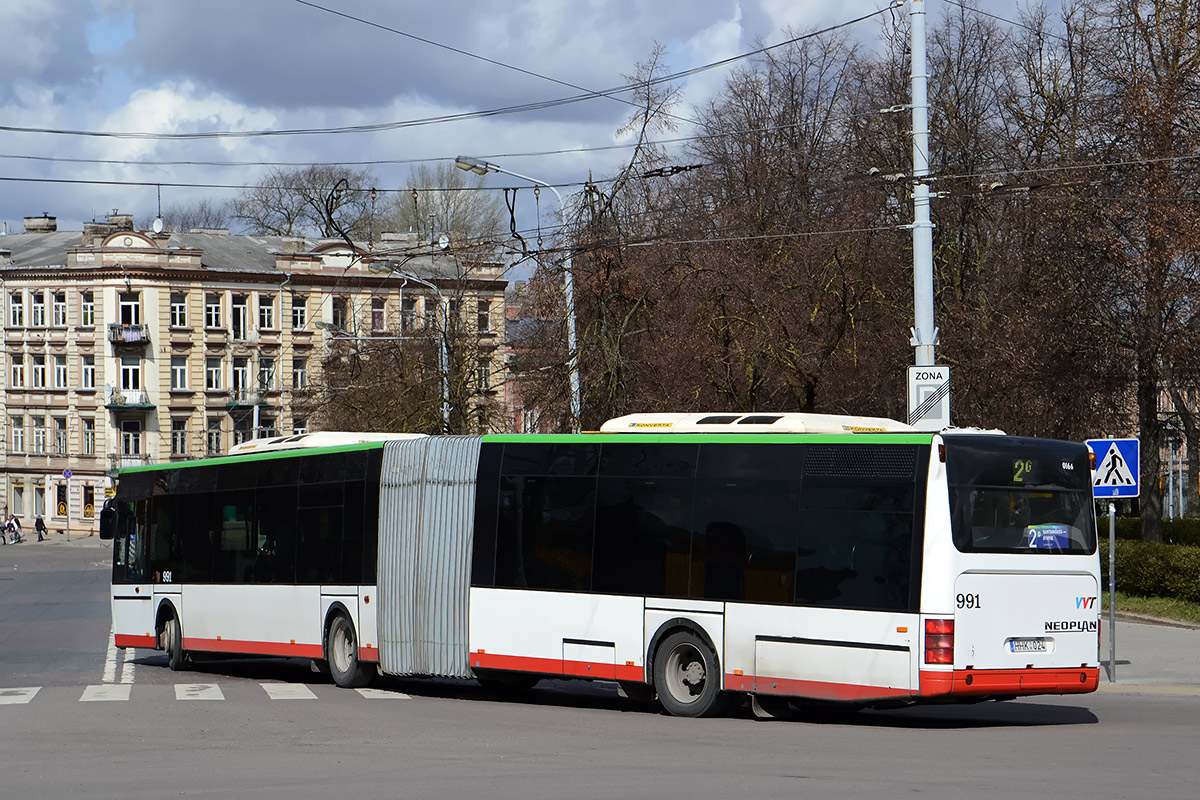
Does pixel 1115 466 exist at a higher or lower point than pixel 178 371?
lower

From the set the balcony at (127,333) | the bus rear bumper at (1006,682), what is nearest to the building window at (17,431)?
the balcony at (127,333)

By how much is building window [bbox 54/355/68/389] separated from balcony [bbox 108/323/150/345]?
389cm

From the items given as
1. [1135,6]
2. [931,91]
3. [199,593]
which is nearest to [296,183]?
[931,91]

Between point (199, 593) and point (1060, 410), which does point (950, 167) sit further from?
point (199, 593)

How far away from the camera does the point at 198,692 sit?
19172 millimetres

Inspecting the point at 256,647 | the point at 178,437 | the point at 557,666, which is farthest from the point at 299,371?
the point at 557,666

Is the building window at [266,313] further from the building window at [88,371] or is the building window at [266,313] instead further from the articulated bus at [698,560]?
the articulated bus at [698,560]

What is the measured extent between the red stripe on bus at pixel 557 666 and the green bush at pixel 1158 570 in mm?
12071

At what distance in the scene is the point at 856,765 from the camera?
1153 centimetres

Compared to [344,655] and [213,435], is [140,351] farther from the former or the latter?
[344,655]

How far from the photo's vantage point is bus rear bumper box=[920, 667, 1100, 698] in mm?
13594

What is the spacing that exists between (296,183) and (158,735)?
3264 inches

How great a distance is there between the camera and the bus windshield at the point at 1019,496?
1397cm

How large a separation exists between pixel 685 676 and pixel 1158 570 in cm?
1419
